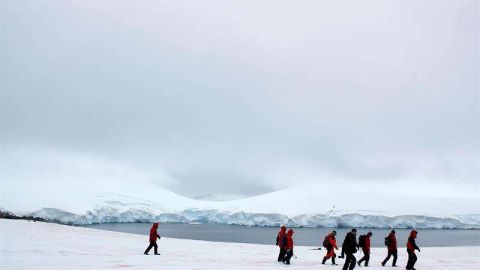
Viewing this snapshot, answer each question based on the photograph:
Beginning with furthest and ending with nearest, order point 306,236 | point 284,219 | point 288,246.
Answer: point 284,219, point 306,236, point 288,246

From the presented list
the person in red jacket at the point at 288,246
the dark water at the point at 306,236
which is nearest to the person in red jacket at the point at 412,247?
the person in red jacket at the point at 288,246

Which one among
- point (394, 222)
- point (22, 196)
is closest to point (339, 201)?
point (394, 222)

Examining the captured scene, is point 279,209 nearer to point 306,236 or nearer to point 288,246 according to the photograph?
point 306,236

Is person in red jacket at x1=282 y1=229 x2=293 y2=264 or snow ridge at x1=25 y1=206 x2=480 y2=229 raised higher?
snow ridge at x1=25 y1=206 x2=480 y2=229

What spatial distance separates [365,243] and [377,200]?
111496 mm

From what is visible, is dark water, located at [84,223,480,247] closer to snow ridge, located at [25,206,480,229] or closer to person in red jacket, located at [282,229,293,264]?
snow ridge, located at [25,206,480,229]

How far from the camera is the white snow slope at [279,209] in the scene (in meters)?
107

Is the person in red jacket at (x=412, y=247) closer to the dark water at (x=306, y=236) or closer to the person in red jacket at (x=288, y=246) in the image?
the person in red jacket at (x=288, y=246)

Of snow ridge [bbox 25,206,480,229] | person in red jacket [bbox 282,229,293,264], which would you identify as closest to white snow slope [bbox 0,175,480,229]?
snow ridge [bbox 25,206,480,229]

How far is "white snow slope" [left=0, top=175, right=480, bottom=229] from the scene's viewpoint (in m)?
107

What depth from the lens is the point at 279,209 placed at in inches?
4921

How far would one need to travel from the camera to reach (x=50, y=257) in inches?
650

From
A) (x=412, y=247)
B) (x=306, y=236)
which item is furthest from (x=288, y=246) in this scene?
(x=306, y=236)

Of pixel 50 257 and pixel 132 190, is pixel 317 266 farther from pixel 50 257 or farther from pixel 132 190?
pixel 132 190
